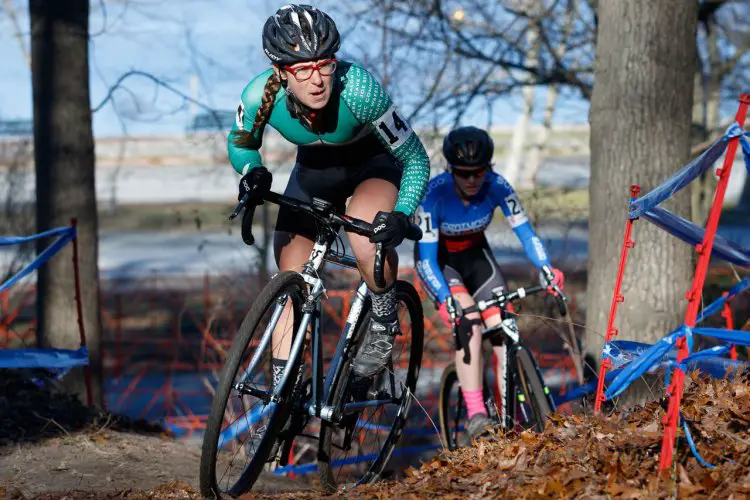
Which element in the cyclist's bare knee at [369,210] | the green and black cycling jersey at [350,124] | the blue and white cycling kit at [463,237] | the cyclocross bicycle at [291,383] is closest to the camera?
the cyclocross bicycle at [291,383]

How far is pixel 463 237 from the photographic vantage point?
21.2ft

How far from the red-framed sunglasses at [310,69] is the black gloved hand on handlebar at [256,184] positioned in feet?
1.49

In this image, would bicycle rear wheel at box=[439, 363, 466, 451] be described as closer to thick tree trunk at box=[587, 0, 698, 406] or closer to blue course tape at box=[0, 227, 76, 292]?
thick tree trunk at box=[587, 0, 698, 406]

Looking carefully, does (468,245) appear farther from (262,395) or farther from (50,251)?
(50,251)

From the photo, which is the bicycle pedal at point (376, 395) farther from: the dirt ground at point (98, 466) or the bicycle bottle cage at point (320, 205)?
the bicycle bottle cage at point (320, 205)

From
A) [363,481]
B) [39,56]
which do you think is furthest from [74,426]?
[39,56]

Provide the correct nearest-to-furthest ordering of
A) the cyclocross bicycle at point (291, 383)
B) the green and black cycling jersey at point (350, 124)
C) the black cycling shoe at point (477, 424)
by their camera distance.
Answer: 1. the cyclocross bicycle at point (291, 383)
2. the green and black cycling jersey at point (350, 124)
3. the black cycling shoe at point (477, 424)

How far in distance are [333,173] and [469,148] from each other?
143 cm

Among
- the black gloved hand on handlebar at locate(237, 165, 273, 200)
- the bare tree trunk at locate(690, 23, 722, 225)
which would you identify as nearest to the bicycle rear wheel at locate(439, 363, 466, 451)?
the black gloved hand on handlebar at locate(237, 165, 273, 200)

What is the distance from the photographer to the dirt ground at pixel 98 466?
15.4 feet

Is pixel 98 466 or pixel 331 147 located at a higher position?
pixel 331 147

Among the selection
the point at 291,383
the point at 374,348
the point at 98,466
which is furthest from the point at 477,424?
the point at 98,466

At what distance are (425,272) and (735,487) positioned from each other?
9.67ft

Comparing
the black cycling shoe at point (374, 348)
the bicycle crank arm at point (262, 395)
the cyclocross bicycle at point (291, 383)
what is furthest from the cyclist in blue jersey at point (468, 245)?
the bicycle crank arm at point (262, 395)
